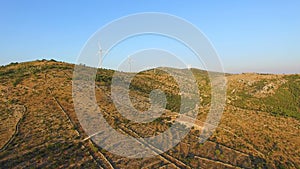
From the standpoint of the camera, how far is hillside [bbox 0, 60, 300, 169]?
21.2 meters

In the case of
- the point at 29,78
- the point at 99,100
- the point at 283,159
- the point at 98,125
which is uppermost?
the point at 29,78

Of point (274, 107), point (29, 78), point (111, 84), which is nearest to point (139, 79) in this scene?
point (111, 84)

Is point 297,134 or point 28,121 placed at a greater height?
point 28,121

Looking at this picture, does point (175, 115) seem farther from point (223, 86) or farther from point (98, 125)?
point (223, 86)

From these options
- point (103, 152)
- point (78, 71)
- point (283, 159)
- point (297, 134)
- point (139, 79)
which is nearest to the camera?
point (103, 152)

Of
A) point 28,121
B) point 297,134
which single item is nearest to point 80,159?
point 28,121

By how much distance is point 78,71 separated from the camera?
49.7m

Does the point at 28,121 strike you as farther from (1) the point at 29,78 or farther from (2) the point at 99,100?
(1) the point at 29,78

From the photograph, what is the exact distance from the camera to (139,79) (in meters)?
53.5

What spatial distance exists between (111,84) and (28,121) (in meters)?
19.4

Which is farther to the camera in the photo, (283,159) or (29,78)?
(29,78)

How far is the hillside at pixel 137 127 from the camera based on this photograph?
69.6 ft

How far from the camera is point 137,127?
28406 mm

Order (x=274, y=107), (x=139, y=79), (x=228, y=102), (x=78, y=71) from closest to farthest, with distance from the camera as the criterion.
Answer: (x=274, y=107) < (x=228, y=102) < (x=78, y=71) < (x=139, y=79)
